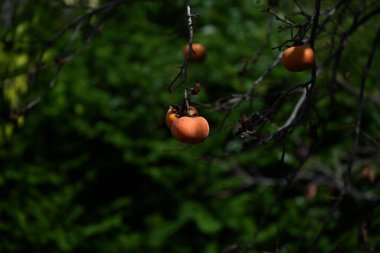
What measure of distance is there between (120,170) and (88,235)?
0.48 meters

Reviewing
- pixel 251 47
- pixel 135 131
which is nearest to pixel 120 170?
pixel 135 131

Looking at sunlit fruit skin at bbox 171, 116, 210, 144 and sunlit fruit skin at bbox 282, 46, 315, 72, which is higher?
sunlit fruit skin at bbox 282, 46, 315, 72

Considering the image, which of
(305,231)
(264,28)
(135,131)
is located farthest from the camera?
(264,28)

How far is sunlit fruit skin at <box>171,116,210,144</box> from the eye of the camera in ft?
4.44

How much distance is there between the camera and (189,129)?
4.44 ft

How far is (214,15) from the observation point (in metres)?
4.27

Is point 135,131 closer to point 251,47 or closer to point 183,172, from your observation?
point 183,172

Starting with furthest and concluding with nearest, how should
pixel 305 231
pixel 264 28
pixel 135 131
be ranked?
pixel 264 28 → pixel 135 131 → pixel 305 231

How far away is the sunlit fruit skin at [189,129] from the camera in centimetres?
135

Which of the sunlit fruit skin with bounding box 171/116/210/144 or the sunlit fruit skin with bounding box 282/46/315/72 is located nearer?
the sunlit fruit skin with bounding box 171/116/210/144

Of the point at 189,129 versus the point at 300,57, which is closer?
the point at 189,129

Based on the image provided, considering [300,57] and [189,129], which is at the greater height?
[300,57]

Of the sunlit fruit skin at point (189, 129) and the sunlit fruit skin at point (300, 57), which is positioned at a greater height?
the sunlit fruit skin at point (300, 57)

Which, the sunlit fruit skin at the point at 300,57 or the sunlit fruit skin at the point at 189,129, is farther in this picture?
the sunlit fruit skin at the point at 300,57
